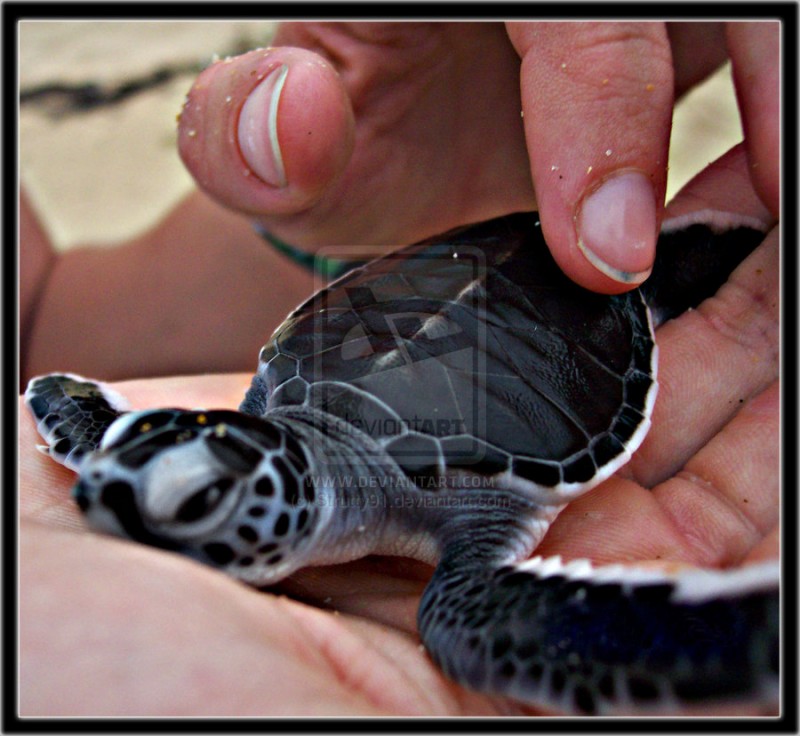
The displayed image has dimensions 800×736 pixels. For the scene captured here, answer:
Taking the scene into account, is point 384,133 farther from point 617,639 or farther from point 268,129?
point 617,639

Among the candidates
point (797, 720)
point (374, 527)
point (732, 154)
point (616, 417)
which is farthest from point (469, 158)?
point (797, 720)

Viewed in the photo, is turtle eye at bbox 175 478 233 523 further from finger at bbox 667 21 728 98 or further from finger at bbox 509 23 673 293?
finger at bbox 667 21 728 98

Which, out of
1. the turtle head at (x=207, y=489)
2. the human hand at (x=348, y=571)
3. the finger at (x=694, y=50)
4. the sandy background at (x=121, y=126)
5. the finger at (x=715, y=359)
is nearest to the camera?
the human hand at (x=348, y=571)

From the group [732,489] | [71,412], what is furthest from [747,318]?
[71,412]

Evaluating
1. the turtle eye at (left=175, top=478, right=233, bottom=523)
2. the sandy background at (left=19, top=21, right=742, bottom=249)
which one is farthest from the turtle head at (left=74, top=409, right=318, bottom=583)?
the sandy background at (left=19, top=21, right=742, bottom=249)

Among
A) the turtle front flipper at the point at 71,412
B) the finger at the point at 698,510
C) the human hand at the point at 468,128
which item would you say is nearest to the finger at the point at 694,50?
the human hand at the point at 468,128

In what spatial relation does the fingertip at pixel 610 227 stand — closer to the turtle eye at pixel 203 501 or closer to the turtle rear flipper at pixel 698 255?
the turtle rear flipper at pixel 698 255
